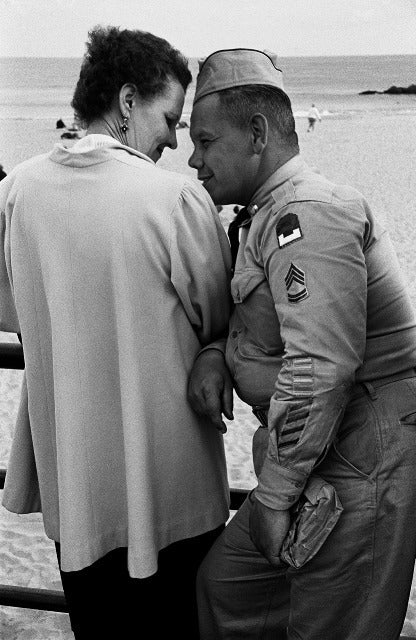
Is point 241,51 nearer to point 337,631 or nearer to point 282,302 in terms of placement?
point 282,302

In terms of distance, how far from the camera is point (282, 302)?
160 cm

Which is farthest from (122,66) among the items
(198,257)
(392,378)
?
(392,378)

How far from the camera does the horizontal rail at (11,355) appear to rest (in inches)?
81.4

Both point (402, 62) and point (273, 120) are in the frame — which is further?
point (402, 62)

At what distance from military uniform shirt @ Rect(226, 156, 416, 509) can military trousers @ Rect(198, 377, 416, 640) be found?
0.29ft

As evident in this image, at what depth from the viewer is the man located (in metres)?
1.58

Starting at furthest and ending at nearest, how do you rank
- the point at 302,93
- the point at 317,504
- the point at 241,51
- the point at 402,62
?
1. the point at 402,62
2. the point at 302,93
3. the point at 241,51
4. the point at 317,504

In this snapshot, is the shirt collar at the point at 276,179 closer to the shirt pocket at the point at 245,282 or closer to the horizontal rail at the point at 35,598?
the shirt pocket at the point at 245,282

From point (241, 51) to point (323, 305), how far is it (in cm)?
62

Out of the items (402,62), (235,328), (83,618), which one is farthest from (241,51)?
(402,62)

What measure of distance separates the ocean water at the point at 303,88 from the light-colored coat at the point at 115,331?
2035 cm

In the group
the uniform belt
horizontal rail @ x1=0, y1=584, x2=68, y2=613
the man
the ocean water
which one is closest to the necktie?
the man

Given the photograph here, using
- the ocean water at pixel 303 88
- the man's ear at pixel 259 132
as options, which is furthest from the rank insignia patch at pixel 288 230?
the ocean water at pixel 303 88

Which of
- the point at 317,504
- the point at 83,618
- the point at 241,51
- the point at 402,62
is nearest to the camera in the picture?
the point at 317,504
